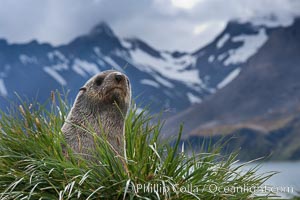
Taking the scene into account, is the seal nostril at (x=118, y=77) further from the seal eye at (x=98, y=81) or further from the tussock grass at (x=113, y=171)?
the tussock grass at (x=113, y=171)

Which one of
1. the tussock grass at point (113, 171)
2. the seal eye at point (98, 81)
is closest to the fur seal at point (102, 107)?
the seal eye at point (98, 81)

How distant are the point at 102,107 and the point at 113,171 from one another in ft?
4.86

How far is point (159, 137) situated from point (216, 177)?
33.8 inches

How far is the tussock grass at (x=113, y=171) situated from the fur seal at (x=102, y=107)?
183 mm

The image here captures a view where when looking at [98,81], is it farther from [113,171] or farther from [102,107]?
[113,171]

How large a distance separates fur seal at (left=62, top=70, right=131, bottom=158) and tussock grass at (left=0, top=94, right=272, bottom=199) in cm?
18

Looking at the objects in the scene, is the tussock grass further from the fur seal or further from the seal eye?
the seal eye

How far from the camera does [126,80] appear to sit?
7324 millimetres

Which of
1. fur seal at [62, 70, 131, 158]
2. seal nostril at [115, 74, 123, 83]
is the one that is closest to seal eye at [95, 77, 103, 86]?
fur seal at [62, 70, 131, 158]

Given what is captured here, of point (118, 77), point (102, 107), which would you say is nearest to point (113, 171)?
point (102, 107)

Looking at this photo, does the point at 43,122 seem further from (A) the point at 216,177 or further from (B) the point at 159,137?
(A) the point at 216,177

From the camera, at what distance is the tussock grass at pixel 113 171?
5762 millimetres

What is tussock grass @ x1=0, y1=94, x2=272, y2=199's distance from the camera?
5762 millimetres

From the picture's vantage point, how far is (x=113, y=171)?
584cm
